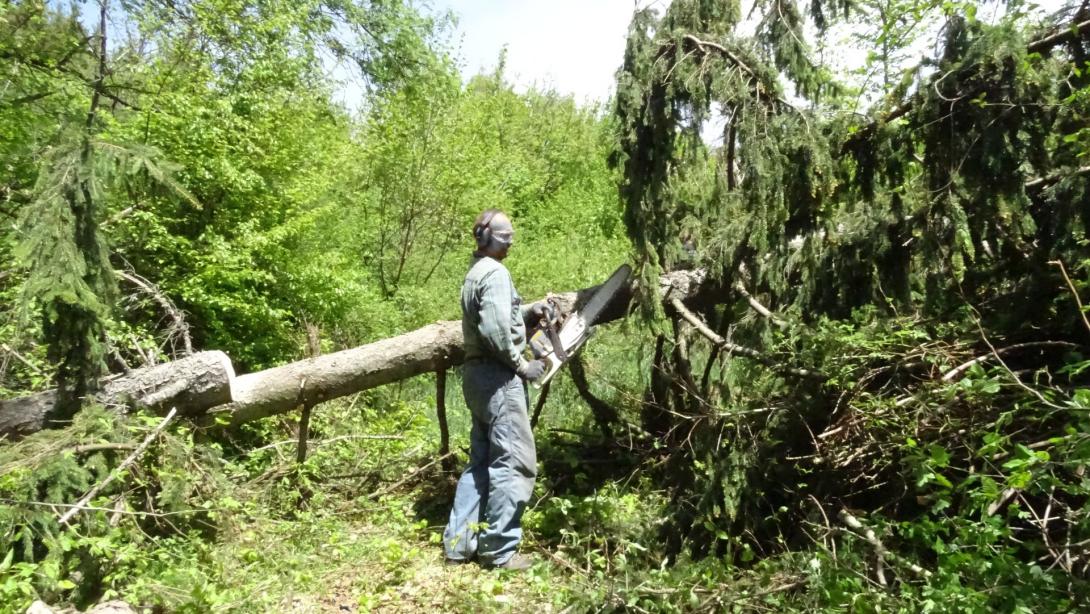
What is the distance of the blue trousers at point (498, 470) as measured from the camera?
4.60 m

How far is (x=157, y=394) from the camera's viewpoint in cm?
525

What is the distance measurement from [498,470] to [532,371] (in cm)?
63

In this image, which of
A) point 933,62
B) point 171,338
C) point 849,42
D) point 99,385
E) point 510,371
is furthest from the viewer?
point 849,42

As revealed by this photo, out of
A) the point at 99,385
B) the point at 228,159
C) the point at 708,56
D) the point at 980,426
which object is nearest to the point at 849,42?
the point at 708,56

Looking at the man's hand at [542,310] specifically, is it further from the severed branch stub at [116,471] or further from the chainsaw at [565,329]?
the severed branch stub at [116,471]

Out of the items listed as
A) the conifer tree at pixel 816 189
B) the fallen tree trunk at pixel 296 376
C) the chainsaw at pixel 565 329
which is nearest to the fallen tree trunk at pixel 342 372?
the fallen tree trunk at pixel 296 376

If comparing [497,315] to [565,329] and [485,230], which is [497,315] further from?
[565,329]

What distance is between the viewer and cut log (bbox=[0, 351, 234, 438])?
197 inches

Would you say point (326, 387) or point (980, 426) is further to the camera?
point (326, 387)

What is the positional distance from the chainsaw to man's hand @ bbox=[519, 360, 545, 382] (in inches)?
1.8

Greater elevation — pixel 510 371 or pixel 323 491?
pixel 510 371

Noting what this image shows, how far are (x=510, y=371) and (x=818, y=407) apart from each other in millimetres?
1772

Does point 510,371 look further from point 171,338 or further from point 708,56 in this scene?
point 171,338

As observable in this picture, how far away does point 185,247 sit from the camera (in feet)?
26.1
